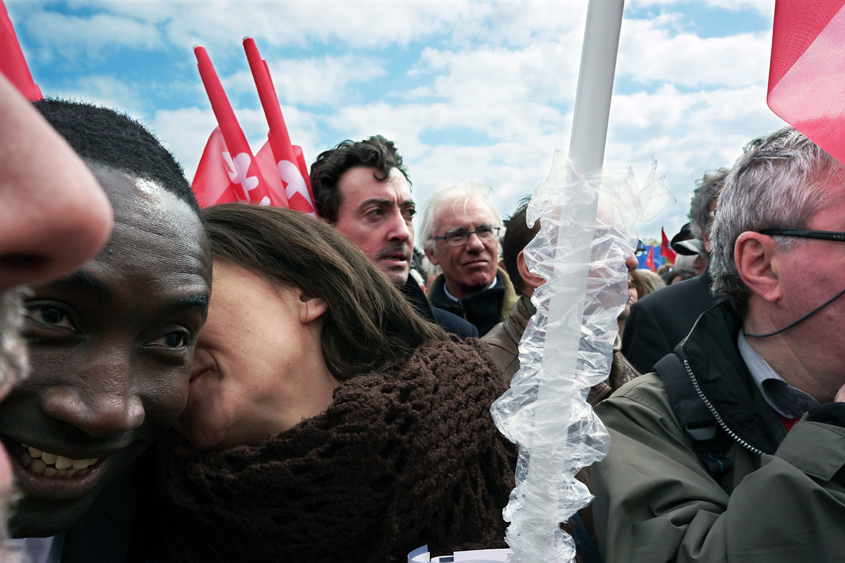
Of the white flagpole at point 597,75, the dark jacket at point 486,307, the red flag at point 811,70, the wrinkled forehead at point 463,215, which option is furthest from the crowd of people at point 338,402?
the wrinkled forehead at point 463,215

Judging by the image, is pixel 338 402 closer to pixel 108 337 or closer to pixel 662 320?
pixel 108 337

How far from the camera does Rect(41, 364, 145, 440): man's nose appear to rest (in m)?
1.00

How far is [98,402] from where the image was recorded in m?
1.03

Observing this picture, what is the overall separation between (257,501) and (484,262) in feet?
10.7

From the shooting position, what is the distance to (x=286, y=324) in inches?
65.0

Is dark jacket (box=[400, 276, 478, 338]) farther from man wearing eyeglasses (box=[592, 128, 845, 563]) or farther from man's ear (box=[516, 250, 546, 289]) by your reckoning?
man wearing eyeglasses (box=[592, 128, 845, 563])

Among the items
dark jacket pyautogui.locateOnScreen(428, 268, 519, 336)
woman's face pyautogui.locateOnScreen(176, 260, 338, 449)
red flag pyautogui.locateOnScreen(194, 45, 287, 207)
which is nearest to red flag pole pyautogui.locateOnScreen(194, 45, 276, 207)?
red flag pyautogui.locateOnScreen(194, 45, 287, 207)

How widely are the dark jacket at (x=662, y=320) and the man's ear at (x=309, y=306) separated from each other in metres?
2.21

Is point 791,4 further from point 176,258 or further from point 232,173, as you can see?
point 232,173

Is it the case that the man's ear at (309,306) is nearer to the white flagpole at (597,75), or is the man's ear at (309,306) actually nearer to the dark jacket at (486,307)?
the white flagpole at (597,75)

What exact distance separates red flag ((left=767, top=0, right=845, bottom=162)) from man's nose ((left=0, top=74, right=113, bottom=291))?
141cm

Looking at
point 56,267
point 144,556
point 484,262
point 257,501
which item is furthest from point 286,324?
point 484,262

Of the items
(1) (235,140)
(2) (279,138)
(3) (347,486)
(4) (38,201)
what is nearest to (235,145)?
(1) (235,140)

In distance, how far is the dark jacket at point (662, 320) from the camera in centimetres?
337
